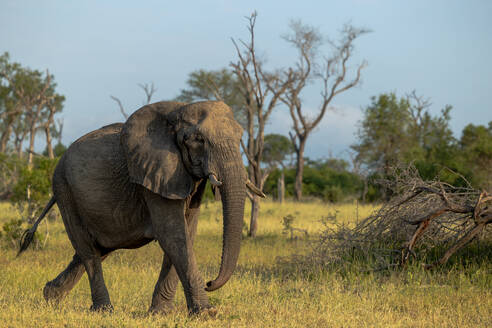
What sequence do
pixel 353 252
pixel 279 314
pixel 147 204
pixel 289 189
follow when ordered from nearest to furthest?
pixel 147 204 → pixel 279 314 → pixel 353 252 → pixel 289 189

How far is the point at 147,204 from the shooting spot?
5.13m

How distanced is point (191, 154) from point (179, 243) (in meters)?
0.83

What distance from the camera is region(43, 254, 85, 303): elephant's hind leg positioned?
6.24 m

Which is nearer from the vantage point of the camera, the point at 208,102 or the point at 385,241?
the point at 208,102

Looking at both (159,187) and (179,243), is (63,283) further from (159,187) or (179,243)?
(159,187)

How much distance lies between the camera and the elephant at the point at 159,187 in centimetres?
473

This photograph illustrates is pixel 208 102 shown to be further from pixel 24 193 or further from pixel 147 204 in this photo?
pixel 24 193

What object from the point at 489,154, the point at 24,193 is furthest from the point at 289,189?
the point at 24,193

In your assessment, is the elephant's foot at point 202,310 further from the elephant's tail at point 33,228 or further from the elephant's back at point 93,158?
the elephant's tail at point 33,228

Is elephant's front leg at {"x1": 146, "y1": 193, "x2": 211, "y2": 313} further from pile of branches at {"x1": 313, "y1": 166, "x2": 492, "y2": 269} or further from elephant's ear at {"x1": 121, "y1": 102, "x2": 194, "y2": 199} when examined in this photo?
pile of branches at {"x1": 313, "y1": 166, "x2": 492, "y2": 269}

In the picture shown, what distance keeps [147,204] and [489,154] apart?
21.9 m

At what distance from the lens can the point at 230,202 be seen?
468 cm

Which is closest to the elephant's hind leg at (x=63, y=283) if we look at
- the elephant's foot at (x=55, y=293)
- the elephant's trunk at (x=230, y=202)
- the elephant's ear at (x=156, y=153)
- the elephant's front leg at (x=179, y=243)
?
the elephant's foot at (x=55, y=293)

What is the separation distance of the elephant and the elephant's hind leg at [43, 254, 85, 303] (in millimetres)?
16
